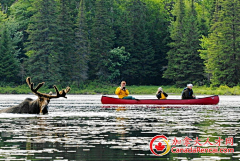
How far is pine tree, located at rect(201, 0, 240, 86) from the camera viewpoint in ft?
252

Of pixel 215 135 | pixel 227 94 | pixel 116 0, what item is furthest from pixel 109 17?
pixel 215 135

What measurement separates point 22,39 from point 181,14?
24.0m

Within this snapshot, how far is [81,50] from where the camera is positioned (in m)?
83.9

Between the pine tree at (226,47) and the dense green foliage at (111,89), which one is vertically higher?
the pine tree at (226,47)

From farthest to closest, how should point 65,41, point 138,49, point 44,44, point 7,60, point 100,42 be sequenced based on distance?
point 138,49 → point 100,42 → point 65,41 → point 44,44 → point 7,60

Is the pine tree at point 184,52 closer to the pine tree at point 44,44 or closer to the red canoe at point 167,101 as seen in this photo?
the pine tree at point 44,44

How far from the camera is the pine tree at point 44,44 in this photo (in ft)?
267

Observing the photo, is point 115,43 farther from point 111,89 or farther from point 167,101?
point 167,101

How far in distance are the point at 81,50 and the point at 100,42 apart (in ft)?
14.0

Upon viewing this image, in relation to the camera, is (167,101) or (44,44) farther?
(44,44)

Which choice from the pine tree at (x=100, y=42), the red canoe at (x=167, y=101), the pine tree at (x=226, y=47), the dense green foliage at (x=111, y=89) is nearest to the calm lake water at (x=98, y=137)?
the red canoe at (x=167, y=101)

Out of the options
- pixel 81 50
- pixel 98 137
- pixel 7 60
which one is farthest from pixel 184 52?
pixel 98 137

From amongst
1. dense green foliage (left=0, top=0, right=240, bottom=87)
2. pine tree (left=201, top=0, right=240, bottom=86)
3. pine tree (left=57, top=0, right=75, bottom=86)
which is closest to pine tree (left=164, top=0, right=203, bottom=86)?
dense green foliage (left=0, top=0, right=240, bottom=87)

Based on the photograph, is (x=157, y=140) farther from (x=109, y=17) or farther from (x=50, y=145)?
(x=109, y=17)
